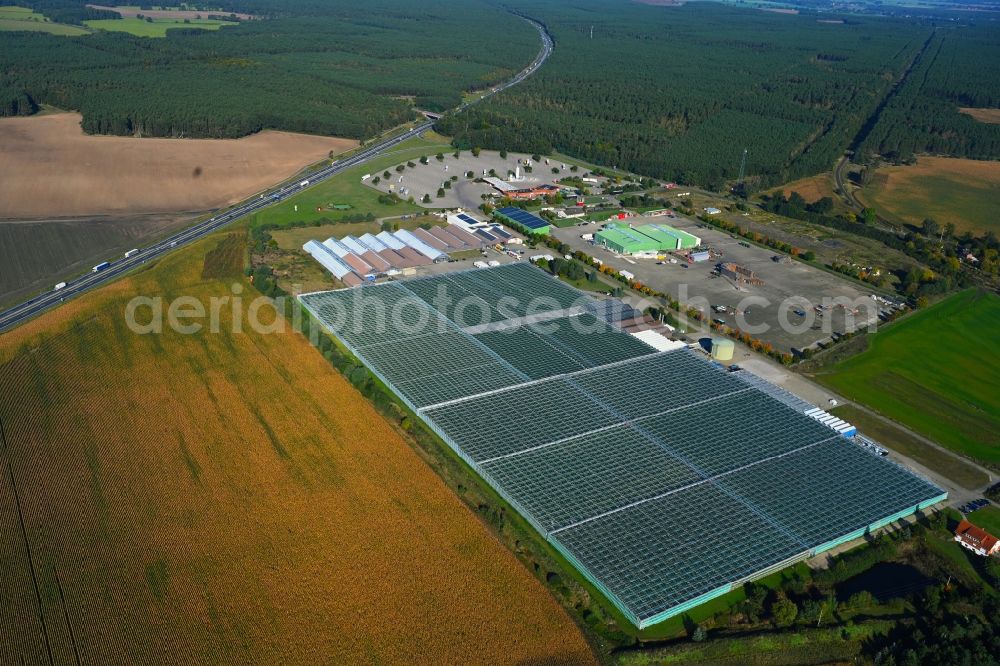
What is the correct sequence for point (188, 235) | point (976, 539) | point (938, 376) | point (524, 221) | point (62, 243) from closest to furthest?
point (976, 539), point (938, 376), point (62, 243), point (188, 235), point (524, 221)

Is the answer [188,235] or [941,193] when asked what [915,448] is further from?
[941,193]

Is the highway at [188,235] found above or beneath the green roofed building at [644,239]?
beneath

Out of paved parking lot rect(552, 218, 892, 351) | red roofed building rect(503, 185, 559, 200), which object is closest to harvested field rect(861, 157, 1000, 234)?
paved parking lot rect(552, 218, 892, 351)

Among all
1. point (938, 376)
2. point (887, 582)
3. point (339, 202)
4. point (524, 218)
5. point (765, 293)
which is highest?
point (524, 218)

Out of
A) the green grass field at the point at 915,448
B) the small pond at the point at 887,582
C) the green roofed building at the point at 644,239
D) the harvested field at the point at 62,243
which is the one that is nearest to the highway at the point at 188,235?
the harvested field at the point at 62,243

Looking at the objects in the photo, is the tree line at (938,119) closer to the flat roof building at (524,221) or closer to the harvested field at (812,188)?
the harvested field at (812,188)

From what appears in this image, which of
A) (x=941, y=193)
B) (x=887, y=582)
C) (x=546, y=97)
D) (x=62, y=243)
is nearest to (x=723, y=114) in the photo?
(x=546, y=97)
